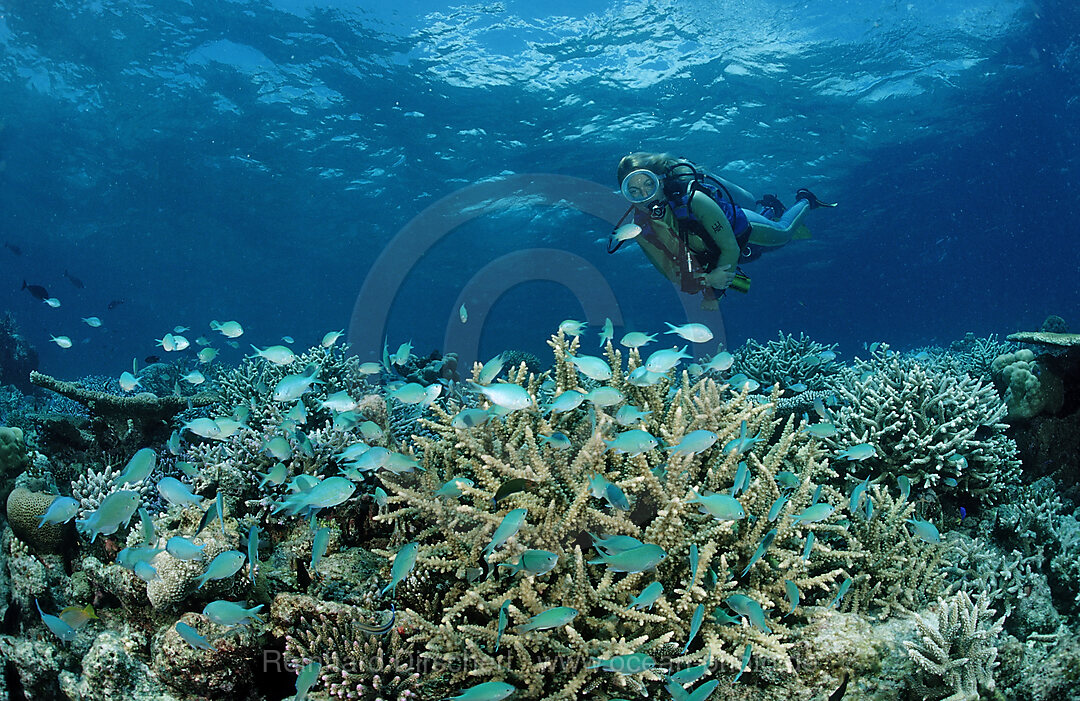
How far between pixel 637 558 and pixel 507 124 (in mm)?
22805

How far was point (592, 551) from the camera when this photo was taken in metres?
3.22

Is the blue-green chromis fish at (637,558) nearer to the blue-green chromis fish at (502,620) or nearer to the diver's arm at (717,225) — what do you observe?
the blue-green chromis fish at (502,620)

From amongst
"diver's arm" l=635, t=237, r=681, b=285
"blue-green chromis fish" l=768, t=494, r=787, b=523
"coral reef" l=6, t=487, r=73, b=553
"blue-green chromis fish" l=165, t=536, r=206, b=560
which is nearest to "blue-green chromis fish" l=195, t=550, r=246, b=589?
"blue-green chromis fish" l=165, t=536, r=206, b=560

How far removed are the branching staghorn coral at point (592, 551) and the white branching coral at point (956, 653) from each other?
491 mm

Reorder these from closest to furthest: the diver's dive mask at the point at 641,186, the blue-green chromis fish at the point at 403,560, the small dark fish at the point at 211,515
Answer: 1. the blue-green chromis fish at the point at 403,560
2. the small dark fish at the point at 211,515
3. the diver's dive mask at the point at 641,186

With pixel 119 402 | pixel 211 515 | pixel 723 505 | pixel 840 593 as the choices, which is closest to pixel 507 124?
pixel 119 402

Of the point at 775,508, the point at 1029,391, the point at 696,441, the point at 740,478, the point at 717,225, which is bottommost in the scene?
the point at 1029,391

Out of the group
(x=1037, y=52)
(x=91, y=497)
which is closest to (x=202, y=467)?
(x=91, y=497)

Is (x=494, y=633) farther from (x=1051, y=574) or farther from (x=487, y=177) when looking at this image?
(x=487, y=177)

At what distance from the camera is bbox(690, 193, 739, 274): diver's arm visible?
731 cm

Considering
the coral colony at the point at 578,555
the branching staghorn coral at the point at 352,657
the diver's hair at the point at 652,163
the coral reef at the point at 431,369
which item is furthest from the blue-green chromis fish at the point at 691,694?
the coral reef at the point at 431,369

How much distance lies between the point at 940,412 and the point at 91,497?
7.88m

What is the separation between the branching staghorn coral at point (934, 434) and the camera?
4.45m

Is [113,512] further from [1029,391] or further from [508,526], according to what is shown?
[1029,391]
